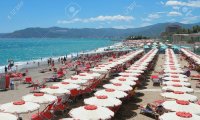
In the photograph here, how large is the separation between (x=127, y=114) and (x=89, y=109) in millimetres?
3684

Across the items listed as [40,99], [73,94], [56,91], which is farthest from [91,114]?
[73,94]

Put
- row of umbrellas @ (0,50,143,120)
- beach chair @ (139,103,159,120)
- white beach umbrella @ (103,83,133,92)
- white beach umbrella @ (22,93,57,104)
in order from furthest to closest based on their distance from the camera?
white beach umbrella @ (103,83,133,92) < beach chair @ (139,103,159,120) < white beach umbrella @ (22,93,57,104) < row of umbrellas @ (0,50,143,120)

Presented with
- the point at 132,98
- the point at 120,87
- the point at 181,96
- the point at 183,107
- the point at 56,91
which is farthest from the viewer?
the point at 132,98

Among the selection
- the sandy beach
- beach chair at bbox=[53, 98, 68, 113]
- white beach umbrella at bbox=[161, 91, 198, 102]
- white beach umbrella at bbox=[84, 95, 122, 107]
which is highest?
white beach umbrella at bbox=[84, 95, 122, 107]

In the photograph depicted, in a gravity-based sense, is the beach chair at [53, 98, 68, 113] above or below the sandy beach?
above

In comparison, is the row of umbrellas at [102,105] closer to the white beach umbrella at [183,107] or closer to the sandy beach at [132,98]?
the sandy beach at [132,98]

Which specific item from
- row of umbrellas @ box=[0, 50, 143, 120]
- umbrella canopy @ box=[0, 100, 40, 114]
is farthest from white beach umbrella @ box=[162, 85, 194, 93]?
umbrella canopy @ box=[0, 100, 40, 114]

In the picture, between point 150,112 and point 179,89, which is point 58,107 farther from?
point 179,89

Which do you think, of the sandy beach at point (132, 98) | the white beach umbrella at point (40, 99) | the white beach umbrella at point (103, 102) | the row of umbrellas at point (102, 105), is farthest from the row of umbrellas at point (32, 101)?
the sandy beach at point (132, 98)

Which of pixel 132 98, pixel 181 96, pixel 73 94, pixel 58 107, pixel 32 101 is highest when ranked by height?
pixel 32 101

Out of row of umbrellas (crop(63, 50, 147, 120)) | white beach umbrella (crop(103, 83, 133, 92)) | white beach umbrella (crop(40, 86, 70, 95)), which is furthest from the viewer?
white beach umbrella (crop(103, 83, 133, 92))

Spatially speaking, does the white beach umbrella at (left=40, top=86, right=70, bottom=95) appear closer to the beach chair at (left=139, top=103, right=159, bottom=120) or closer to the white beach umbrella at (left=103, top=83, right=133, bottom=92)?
the white beach umbrella at (left=103, top=83, right=133, bottom=92)

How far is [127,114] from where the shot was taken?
43.4 feet

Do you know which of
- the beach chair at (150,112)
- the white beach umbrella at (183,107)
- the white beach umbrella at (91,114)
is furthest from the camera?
the beach chair at (150,112)
